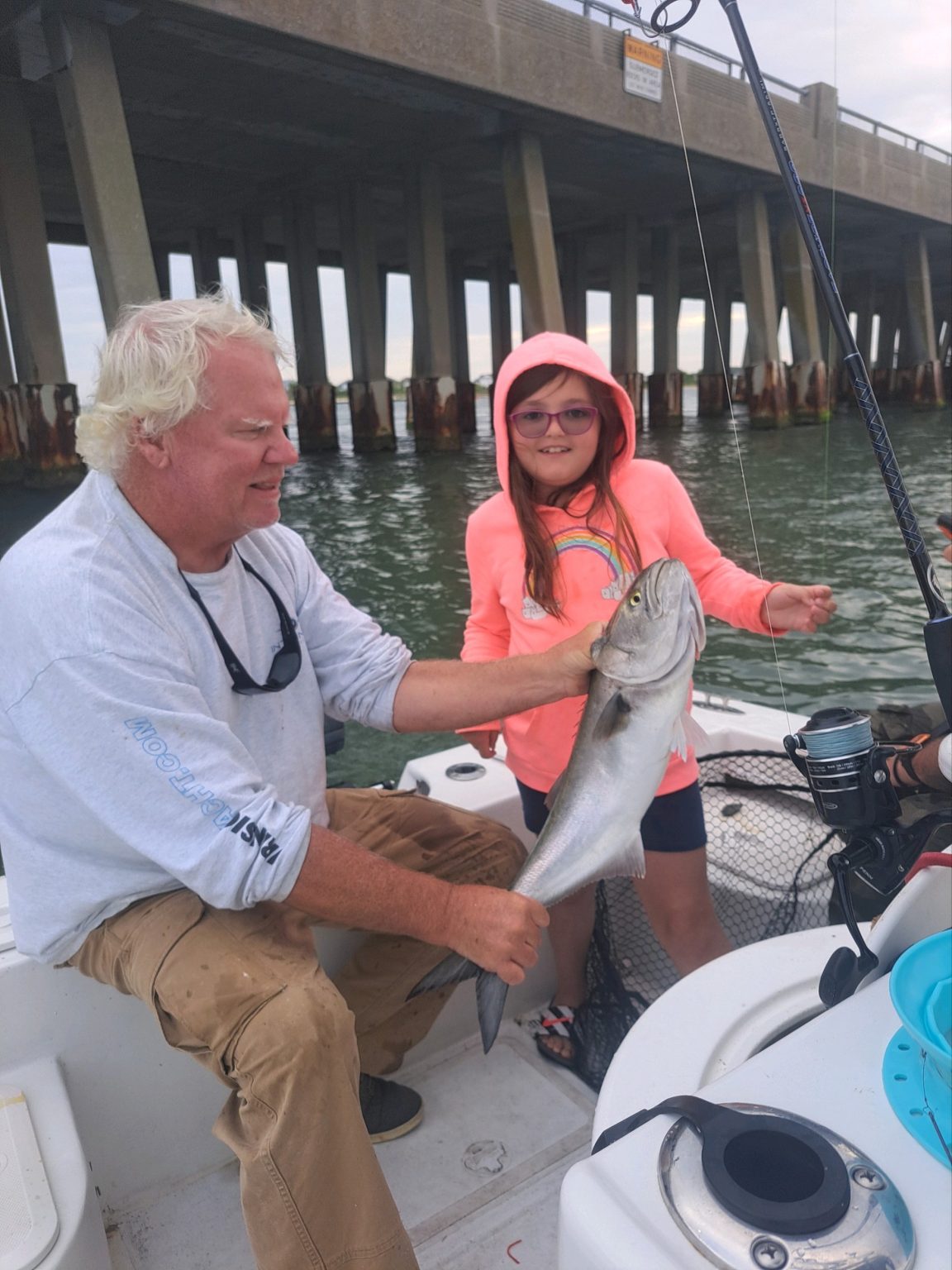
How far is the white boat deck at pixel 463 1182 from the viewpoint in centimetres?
240

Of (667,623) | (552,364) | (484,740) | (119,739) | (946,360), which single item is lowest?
(484,740)

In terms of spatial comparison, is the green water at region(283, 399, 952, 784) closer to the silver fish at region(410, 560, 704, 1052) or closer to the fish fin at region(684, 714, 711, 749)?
the fish fin at region(684, 714, 711, 749)

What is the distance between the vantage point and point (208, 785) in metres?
2.03

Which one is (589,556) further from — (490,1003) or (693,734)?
(490,1003)

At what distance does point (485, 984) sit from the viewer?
237 cm

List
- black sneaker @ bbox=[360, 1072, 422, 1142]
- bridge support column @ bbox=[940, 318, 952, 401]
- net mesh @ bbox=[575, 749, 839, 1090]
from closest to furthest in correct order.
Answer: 1. black sneaker @ bbox=[360, 1072, 422, 1142]
2. net mesh @ bbox=[575, 749, 839, 1090]
3. bridge support column @ bbox=[940, 318, 952, 401]

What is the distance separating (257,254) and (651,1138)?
3213cm

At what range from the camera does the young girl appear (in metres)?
2.74

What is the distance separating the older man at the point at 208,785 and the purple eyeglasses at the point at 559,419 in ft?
2.21

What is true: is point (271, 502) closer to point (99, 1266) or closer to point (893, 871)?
point (893, 871)

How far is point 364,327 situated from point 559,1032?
2617 centimetres

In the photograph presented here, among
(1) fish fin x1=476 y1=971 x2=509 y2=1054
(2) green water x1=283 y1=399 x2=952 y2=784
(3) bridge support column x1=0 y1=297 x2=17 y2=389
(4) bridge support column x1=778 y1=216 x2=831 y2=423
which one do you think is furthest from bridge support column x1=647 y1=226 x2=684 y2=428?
(1) fish fin x1=476 y1=971 x2=509 y2=1054

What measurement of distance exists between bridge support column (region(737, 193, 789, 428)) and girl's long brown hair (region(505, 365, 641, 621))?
26590 mm

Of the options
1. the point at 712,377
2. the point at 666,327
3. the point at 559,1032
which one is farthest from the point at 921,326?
the point at 559,1032
